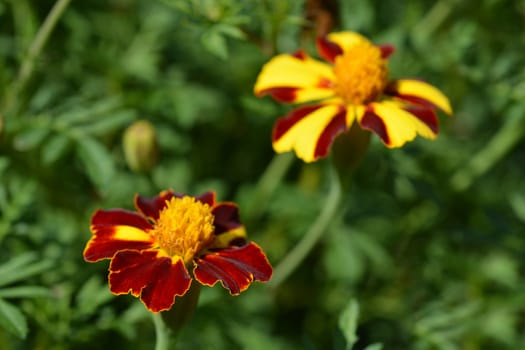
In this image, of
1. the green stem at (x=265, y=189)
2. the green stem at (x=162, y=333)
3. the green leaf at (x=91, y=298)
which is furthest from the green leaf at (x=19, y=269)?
the green stem at (x=265, y=189)

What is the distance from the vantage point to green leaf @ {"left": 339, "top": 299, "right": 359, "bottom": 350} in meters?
1.46

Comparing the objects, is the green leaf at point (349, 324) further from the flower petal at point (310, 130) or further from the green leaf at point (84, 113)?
the green leaf at point (84, 113)

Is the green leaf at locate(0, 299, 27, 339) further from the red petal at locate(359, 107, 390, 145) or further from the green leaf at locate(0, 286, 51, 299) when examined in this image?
the red petal at locate(359, 107, 390, 145)

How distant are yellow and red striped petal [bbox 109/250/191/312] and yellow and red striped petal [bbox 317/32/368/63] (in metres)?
0.66

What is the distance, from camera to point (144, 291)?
1306 millimetres

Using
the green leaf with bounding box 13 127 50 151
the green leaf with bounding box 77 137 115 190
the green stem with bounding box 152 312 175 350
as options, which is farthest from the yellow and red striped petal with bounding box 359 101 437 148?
the green leaf with bounding box 13 127 50 151

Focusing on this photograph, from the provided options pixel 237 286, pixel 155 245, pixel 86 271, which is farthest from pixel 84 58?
pixel 237 286

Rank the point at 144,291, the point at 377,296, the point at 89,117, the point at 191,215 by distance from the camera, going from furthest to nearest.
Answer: the point at 377,296
the point at 89,117
the point at 191,215
the point at 144,291

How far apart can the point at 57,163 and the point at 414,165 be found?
0.94 m

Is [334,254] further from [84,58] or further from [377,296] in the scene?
[84,58]

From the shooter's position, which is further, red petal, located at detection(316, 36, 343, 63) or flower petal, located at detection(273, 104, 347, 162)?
red petal, located at detection(316, 36, 343, 63)

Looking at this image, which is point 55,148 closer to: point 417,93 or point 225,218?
point 225,218

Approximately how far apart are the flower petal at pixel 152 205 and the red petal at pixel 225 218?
0.09m

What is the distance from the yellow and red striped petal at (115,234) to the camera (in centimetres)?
139
